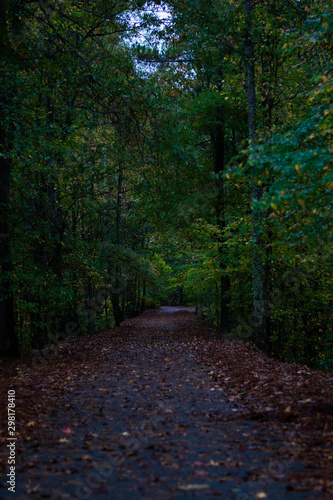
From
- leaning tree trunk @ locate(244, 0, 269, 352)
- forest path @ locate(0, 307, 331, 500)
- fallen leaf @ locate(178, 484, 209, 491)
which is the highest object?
leaning tree trunk @ locate(244, 0, 269, 352)

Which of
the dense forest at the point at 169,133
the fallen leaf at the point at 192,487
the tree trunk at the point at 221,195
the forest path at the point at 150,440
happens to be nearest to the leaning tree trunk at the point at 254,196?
the dense forest at the point at 169,133

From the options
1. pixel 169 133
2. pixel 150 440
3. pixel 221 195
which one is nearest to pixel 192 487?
pixel 150 440

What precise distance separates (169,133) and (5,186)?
4.76 metres

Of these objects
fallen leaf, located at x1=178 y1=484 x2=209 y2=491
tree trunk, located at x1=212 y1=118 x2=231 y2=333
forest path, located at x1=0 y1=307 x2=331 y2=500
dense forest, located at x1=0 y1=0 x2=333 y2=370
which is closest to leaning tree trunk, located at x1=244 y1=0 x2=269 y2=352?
dense forest, located at x1=0 y1=0 x2=333 y2=370

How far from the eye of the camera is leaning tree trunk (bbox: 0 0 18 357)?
754cm

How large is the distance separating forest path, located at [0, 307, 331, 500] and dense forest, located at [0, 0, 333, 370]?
2833 mm

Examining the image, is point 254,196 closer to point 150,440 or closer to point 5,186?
point 5,186

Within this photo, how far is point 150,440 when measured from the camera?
4266 mm

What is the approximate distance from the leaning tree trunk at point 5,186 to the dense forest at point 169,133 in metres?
0.03

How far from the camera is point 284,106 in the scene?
12234 mm

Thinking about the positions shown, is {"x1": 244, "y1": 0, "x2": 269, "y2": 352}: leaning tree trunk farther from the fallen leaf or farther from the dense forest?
the fallen leaf

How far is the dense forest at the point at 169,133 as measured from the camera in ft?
20.5

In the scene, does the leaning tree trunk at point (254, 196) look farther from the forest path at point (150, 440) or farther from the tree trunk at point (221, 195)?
the tree trunk at point (221, 195)

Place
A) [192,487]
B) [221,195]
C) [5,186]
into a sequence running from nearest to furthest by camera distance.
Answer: [192,487] < [5,186] < [221,195]
